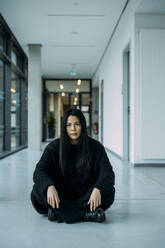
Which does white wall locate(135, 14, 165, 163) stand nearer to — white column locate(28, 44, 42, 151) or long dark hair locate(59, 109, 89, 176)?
long dark hair locate(59, 109, 89, 176)

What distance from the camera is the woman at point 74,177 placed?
6.82 ft

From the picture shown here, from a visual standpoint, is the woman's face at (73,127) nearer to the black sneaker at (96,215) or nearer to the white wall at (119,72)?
the black sneaker at (96,215)

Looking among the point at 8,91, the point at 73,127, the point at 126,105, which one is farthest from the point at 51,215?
the point at 8,91

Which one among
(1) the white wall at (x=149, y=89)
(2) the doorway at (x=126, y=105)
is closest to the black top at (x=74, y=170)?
(1) the white wall at (x=149, y=89)

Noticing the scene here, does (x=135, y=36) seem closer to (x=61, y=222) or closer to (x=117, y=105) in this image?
(x=117, y=105)

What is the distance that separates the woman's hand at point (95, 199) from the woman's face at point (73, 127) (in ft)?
1.39

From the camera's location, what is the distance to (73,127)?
215 centimetres

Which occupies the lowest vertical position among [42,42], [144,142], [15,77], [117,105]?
[144,142]

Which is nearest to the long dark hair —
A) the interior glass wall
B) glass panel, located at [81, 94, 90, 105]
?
the interior glass wall

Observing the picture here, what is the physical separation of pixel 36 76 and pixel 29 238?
7081 millimetres

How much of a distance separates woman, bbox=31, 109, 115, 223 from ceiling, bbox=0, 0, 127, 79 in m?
4.03

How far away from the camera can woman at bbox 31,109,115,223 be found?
81.9 inches

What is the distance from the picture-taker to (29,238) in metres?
1.78

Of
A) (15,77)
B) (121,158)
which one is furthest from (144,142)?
(15,77)
